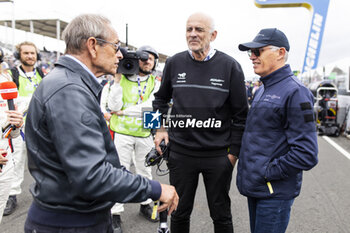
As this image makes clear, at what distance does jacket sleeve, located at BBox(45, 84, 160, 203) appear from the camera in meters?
1.18

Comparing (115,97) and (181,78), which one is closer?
(181,78)

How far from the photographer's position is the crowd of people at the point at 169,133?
124 centimetres

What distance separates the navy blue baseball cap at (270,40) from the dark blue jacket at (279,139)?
0.17m

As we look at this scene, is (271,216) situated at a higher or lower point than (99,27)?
lower

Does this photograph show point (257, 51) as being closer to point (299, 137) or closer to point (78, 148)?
point (299, 137)

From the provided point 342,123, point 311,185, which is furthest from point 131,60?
point 342,123

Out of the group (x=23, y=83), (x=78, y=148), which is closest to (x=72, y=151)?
(x=78, y=148)

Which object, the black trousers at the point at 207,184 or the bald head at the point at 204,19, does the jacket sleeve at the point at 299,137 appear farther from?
the bald head at the point at 204,19

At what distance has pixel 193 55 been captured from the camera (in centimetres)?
259

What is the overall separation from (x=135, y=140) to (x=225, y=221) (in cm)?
146

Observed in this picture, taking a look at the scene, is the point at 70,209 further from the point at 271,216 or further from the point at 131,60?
the point at 131,60

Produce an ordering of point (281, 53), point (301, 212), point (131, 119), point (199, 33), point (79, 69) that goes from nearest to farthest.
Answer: point (79, 69)
point (281, 53)
point (199, 33)
point (131, 119)
point (301, 212)

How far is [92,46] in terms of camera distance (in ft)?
4.66

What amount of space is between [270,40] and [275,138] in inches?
27.2
